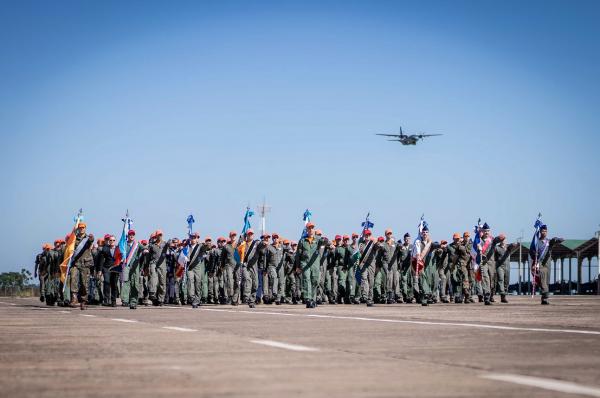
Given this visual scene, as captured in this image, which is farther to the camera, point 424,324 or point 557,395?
point 424,324

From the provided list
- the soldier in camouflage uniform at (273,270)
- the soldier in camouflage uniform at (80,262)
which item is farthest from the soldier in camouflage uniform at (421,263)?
the soldier in camouflage uniform at (80,262)

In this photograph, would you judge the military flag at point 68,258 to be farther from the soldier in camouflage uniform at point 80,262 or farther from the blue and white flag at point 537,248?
the blue and white flag at point 537,248

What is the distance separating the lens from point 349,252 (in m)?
38.8

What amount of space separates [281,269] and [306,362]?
30.1 metres

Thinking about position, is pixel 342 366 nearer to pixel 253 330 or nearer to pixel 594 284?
pixel 253 330

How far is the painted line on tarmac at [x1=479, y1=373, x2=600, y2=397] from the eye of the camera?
699cm

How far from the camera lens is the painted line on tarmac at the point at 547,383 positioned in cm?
699

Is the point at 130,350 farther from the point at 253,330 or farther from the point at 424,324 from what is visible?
the point at 424,324

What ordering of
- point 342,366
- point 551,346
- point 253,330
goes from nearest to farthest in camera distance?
point 342,366 < point 551,346 < point 253,330

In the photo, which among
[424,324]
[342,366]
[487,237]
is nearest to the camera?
[342,366]

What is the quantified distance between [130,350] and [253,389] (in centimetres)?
409

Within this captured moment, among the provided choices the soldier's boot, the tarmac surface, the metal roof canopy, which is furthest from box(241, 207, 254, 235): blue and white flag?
Answer: the metal roof canopy

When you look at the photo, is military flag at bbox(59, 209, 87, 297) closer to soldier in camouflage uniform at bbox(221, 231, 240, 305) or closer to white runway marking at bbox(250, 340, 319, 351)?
soldier in camouflage uniform at bbox(221, 231, 240, 305)

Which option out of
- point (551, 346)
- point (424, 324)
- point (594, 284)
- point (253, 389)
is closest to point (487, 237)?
point (424, 324)
